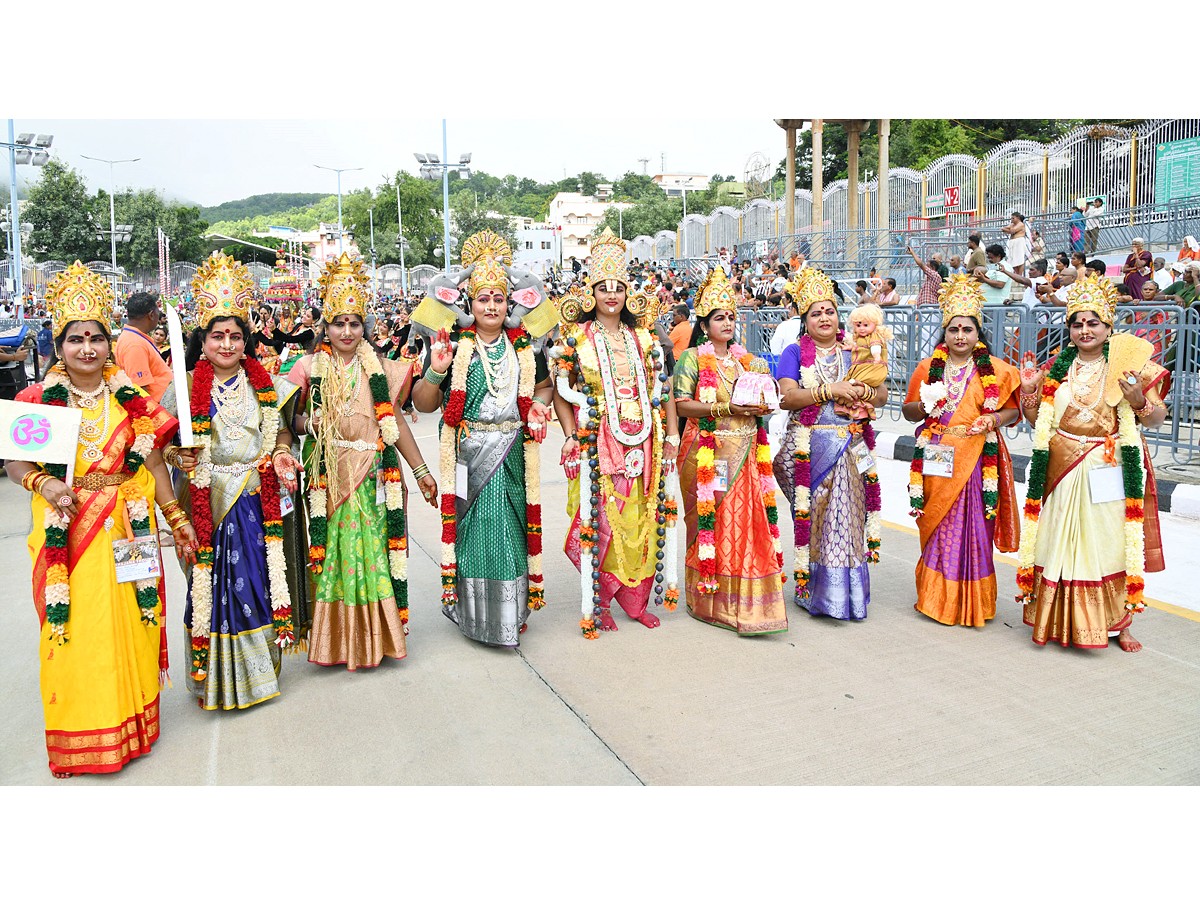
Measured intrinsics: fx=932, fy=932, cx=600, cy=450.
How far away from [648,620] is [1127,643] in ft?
8.12

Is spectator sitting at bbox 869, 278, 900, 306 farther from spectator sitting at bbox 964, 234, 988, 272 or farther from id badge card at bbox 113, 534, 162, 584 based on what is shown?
id badge card at bbox 113, 534, 162, 584

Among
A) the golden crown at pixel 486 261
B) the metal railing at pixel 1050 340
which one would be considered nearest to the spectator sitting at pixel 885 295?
the metal railing at pixel 1050 340

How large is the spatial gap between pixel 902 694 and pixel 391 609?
2500mm

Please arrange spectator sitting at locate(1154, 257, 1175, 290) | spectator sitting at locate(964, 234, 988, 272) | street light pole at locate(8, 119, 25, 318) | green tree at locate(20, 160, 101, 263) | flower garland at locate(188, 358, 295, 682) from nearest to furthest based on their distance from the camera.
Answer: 1. flower garland at locate(188, 358, 295, 682)
2. spectator sitting at locate(1154, 257, 1175, 290)
3. spectator sitting at locate(964, 234, 988, 272)
4. street light pole at locate(8, 119, 25, 318)
5. green tree at locate(20, 160, 101, 263)

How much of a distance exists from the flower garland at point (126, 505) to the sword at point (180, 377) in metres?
0.12

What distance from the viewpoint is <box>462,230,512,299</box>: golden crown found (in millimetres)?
4910

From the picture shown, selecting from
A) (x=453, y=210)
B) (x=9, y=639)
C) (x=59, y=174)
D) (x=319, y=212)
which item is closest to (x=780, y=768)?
(x=9, y=639)

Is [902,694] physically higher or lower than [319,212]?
lower

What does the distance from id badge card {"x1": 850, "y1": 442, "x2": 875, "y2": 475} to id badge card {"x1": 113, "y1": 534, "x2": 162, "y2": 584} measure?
3.60 m

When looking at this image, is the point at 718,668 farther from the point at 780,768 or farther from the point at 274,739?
the point at 274,739

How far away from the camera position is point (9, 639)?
5305 mm

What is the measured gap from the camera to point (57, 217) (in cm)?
5162

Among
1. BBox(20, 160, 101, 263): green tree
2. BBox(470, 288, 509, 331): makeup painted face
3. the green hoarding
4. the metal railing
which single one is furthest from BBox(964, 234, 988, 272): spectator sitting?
BBox(20, 160, 101, 263): green tree

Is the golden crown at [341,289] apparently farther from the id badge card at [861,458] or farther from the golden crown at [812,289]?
the id badge card at [861,458]
